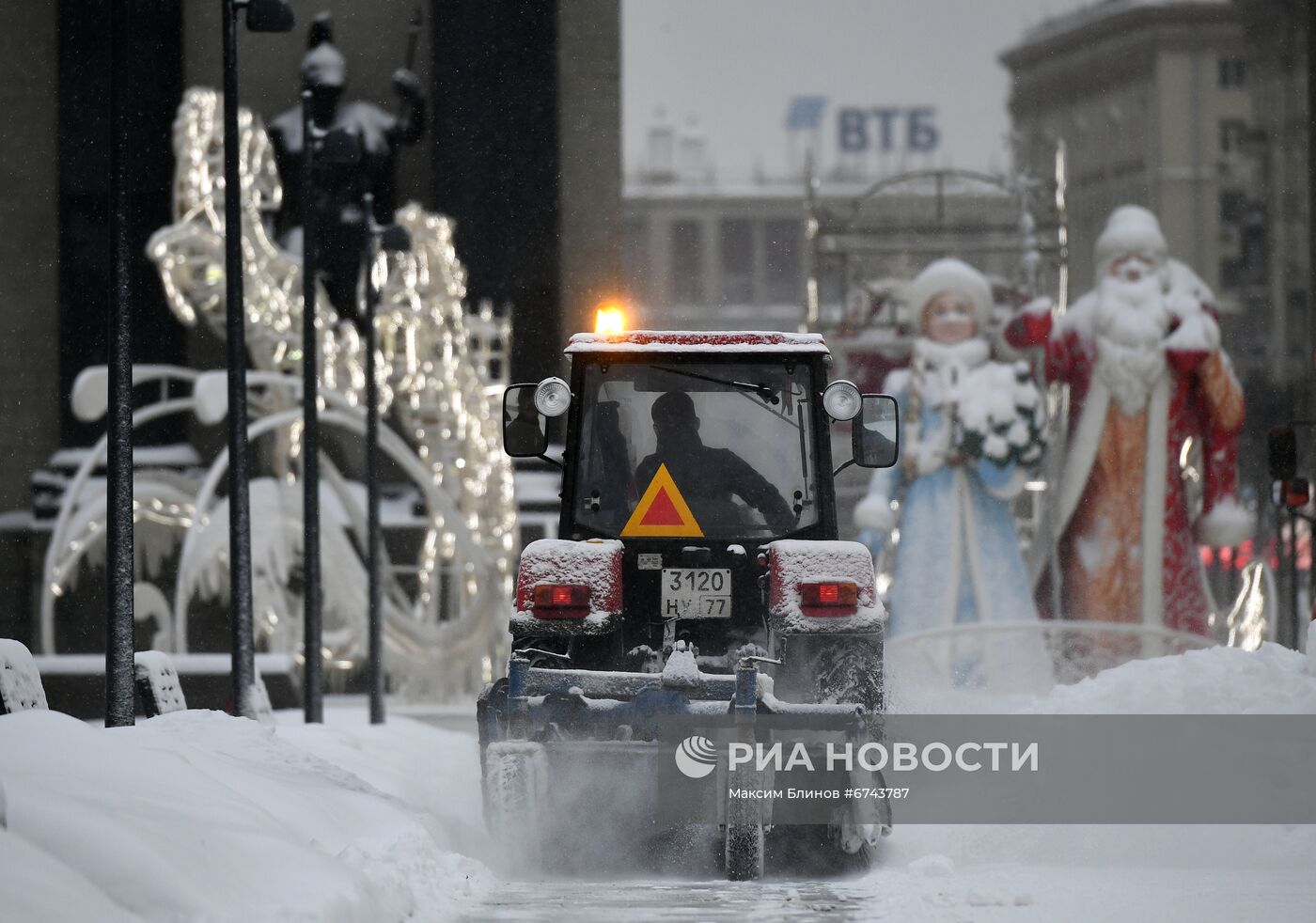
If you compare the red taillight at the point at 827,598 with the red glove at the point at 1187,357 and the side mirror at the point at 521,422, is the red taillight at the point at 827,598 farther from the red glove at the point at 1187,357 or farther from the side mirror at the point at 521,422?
the red glove at the point at 1187,357

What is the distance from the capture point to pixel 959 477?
25406 mm

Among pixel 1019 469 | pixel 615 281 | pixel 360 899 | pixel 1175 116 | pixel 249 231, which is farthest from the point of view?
pixel 1175 116

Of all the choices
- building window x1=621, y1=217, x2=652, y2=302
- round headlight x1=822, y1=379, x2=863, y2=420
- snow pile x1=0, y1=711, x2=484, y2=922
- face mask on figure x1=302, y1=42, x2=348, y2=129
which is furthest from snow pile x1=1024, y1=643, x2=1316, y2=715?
building window x1=621, y1=217, x2=652, y2=302

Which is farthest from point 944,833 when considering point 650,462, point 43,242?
point 43,242

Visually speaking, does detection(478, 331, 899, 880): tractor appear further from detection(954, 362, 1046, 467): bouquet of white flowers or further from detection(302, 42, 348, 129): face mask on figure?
detection(302, 42, 348, 129): face mask on figure

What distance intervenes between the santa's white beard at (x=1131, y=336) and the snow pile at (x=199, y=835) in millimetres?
15465

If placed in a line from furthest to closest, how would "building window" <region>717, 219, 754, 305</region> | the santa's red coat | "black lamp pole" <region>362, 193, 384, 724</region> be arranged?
"building window" <region>717, 219, 754, 305</region>
the santa's red coat
"black lamp pole" <region>362, 193, 384, 724</region>

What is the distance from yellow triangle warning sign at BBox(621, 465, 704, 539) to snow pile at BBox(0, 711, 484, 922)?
1.71 metres

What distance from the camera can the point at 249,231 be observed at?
27.3 m

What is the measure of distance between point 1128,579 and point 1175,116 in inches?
1698

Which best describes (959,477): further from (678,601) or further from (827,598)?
(827,598)

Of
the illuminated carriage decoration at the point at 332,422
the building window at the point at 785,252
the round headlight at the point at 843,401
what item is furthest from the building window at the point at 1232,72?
the round headlight at the point at 843,401

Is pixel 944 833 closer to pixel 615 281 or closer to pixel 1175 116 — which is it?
pixel 615 281

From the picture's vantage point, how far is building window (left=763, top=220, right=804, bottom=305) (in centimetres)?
6425
